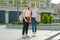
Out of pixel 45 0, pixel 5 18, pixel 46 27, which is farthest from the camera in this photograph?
pixel 45 0

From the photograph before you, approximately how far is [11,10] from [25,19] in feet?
143

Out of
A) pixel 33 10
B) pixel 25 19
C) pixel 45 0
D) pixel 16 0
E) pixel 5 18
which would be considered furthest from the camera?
pixel 45 0

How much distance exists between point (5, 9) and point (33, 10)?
42035 mm

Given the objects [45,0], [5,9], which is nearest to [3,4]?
[5,9]

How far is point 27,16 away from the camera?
35.2 feet

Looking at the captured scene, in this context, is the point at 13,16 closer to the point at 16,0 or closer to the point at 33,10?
the point at 16,0

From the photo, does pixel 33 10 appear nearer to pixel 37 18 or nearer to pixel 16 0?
pixel 37 18

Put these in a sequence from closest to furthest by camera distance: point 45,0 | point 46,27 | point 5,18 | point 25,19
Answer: point 25,19, point 46,27, point 5,18, point 45,0

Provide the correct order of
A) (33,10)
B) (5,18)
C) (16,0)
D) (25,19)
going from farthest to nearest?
(5,18)
(16,0)
(33,10)
(25,19)

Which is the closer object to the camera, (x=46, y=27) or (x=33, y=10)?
(x=33, y=10)

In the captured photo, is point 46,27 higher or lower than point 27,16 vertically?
lower

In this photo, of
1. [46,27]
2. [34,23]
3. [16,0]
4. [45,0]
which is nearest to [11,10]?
[16,0]

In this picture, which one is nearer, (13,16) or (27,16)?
(27,16)

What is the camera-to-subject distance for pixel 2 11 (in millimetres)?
53375
